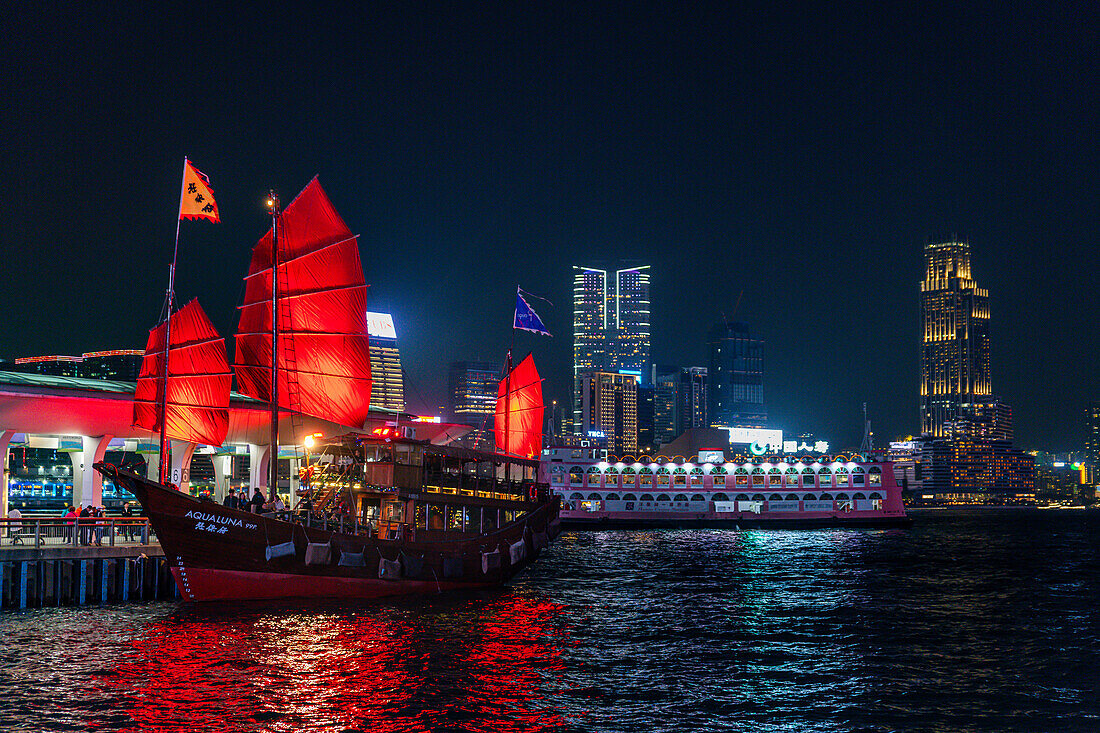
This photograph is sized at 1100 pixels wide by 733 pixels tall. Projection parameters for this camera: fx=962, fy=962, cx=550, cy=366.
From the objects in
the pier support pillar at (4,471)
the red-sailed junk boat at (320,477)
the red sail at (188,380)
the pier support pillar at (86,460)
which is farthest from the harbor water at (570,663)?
the pier support pillar at (86,460)

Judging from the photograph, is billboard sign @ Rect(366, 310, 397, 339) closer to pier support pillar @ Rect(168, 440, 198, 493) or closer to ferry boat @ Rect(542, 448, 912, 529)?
ferry boat @ Rect(542, 448, 912, 529)

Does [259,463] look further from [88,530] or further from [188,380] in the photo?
[88,530]

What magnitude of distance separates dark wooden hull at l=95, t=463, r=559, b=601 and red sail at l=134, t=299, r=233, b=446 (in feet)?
31.4

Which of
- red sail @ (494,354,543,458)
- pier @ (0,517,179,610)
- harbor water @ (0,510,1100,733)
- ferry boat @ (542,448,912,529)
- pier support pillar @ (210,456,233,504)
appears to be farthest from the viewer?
ferry boat @ (542,448,912,529)

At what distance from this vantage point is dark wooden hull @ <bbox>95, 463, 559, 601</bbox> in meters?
34.6

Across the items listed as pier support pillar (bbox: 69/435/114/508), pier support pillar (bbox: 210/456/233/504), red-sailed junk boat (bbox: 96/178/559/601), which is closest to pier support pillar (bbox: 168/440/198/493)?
Result: pier support pillar (bbox: 210/456/233/504)

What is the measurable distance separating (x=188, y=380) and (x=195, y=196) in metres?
9.92

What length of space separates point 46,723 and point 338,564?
16.9m

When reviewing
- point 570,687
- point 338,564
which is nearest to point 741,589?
point 338,564

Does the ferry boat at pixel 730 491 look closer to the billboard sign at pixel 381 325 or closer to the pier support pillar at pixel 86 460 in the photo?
the billboard sign at pixel 381 325

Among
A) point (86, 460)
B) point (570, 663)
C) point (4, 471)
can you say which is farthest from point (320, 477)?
point (86, 460)

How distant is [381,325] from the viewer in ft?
555

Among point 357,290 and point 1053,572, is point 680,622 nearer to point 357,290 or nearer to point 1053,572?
point 357,290

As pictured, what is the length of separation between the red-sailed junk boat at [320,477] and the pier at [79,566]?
2989 mm
